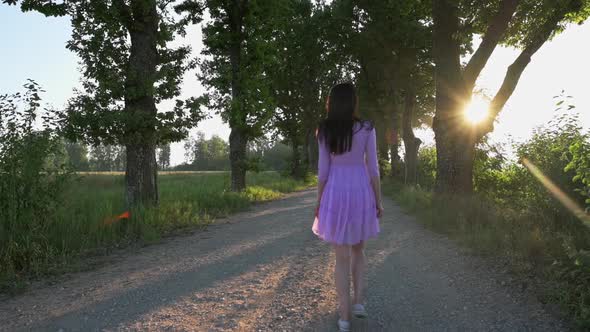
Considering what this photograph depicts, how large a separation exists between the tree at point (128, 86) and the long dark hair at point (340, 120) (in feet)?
22.3

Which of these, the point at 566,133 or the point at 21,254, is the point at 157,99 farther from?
the point at 566,133

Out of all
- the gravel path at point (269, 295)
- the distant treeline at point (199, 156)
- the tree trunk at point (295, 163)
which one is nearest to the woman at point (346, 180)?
the gravel path at point (269, 295)

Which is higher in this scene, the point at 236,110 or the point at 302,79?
the point at 302,79

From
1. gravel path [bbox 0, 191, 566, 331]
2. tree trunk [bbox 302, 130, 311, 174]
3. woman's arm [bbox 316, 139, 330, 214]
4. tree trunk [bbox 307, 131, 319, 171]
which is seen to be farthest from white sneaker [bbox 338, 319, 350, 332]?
tree trunk [bbox 307, 131, 319, 171]

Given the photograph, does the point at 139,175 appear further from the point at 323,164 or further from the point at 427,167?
the point at 427,167

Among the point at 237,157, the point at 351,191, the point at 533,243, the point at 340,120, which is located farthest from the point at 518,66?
the point at 237,157

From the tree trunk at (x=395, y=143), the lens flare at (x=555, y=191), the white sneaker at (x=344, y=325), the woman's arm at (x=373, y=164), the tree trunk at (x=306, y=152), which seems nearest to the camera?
the white sneaker at (x=344, y=325)

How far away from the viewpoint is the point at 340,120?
366 centimetres

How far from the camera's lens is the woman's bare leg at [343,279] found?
11.9ft

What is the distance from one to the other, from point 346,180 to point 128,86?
778cm

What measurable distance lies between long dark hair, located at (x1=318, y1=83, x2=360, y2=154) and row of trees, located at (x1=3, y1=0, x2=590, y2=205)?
6823mm

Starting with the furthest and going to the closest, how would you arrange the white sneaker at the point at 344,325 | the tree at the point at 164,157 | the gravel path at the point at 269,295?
the tree at the point at 164,157 < the gravel path at the point at 269,295 < the white sneaker at the point at 344,325

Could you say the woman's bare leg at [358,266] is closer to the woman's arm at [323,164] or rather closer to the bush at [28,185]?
the woman's arm at [323,164]

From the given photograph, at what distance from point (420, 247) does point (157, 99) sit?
7.66 m
